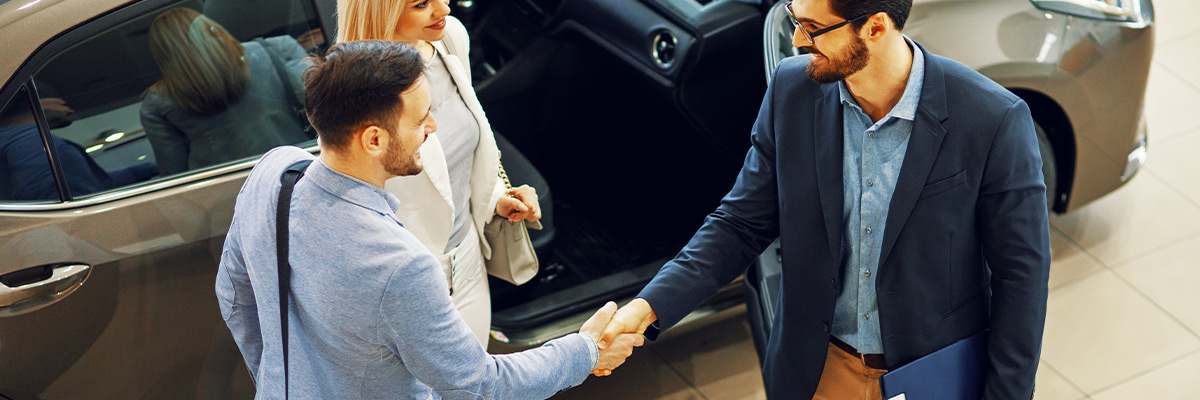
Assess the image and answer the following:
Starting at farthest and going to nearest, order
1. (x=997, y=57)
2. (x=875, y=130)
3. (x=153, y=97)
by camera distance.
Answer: (x=997, y=57) → (x=153, y=97) → (x=875, y=130)

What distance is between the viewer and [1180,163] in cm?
398

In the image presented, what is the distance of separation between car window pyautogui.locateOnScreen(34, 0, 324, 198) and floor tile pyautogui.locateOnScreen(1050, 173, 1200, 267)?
8.73ft

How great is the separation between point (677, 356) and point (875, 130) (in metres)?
1.54

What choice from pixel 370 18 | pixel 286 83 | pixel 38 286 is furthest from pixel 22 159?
pixel 370 18

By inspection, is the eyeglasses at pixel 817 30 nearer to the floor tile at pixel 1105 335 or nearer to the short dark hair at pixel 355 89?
the short dark hair at pixel 355 89

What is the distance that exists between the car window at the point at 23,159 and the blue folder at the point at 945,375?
164 centimetres

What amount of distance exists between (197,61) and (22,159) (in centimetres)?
39

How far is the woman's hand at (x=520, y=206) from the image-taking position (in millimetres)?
2359

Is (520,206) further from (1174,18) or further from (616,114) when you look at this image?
(1174,18)

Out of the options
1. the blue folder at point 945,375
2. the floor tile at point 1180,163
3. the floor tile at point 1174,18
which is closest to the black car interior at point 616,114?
the blue folder at point 945,375

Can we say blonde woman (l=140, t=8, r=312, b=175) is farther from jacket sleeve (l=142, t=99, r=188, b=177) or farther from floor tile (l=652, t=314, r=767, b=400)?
floor tile (l=652, t=314, r=767, b=400)

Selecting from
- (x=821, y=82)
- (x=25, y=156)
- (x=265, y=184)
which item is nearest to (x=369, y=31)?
(x=265, y=184)

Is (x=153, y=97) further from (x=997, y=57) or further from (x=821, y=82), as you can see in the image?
(x=997, y=57)

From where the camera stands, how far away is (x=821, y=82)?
1814 mm
